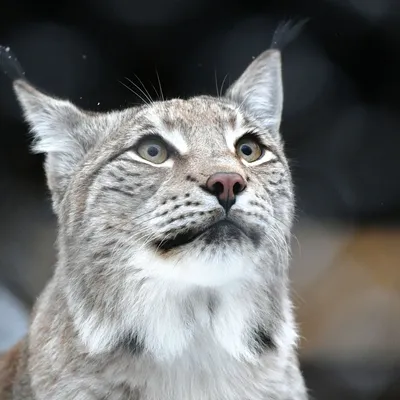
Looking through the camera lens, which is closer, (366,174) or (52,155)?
(52,155)

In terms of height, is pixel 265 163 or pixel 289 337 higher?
pixel 265 163

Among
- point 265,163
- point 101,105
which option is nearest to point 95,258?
point 265,163

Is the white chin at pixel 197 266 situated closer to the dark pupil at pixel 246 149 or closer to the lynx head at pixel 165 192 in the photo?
the lynx head at pixel 165 192

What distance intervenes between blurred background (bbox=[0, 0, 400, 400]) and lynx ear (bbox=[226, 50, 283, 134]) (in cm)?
15

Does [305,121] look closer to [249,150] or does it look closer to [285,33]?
[285,33]

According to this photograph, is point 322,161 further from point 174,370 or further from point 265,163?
point 174,370

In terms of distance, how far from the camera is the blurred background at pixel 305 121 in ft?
6.21

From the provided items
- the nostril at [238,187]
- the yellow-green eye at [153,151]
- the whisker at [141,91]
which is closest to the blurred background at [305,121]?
the whisker at [141,91]

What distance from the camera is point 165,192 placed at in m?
1.31

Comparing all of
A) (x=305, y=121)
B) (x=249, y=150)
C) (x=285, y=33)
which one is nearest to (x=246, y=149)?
(x=249, y=150)

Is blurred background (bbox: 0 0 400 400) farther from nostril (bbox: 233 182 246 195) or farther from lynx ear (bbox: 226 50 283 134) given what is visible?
nostril (bbox: 233 182 246 195)

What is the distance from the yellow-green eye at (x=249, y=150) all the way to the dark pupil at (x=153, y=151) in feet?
0.51

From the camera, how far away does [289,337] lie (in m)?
1.52

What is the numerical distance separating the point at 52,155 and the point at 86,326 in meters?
0.37
